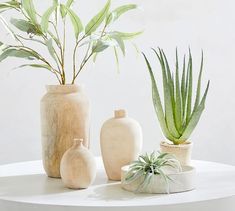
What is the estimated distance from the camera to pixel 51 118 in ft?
5.25

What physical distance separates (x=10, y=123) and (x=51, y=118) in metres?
1.02

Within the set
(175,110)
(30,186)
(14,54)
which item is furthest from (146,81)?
(30,186)

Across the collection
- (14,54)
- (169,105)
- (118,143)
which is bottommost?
(118,143)

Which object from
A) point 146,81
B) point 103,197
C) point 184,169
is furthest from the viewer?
point 146,81

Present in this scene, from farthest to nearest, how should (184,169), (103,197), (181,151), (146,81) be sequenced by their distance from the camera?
(146,81) → (181,151) → (184,169) → (103,197)

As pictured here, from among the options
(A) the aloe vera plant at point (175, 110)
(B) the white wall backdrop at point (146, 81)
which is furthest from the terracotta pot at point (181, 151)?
(B) the white wall backdrop at point (146, 81)

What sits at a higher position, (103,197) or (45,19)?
(45,19)

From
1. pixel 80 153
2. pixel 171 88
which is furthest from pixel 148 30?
pixel 80 153

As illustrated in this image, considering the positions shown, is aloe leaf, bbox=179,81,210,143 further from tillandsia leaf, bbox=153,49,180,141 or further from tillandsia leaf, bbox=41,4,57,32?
tillandsia leaf, bbox=41,4,57,32

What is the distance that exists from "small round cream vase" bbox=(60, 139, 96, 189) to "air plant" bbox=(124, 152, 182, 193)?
0.10 m

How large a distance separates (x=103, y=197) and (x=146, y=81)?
1403 millimetres

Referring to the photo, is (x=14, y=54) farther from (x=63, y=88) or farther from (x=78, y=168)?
(x=78, y=168)

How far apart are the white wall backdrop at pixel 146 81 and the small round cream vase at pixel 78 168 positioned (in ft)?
3.66

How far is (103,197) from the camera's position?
4.44ft
